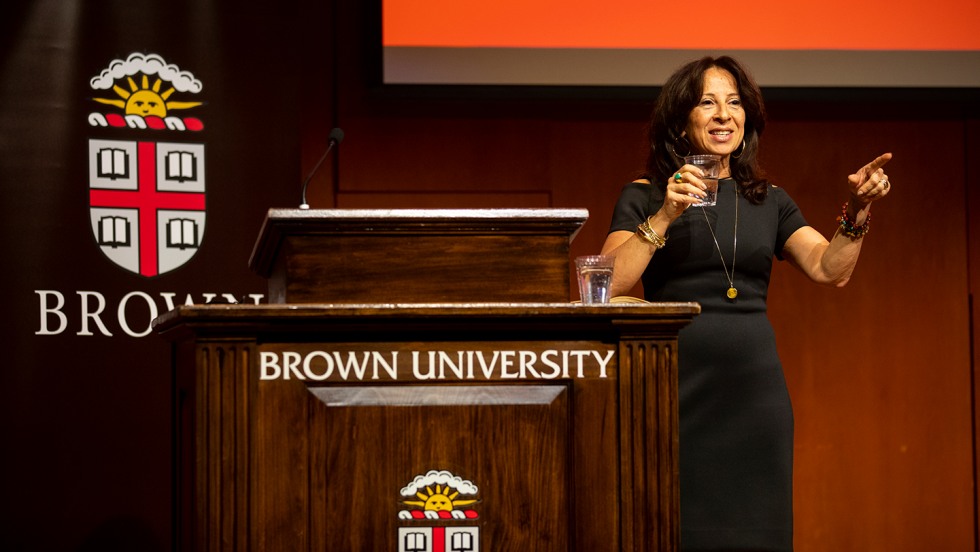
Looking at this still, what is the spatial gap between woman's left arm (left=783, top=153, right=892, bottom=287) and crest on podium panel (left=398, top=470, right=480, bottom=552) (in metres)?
0.96

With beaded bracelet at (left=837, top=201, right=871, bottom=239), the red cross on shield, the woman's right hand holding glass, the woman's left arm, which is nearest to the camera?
the woman's right hand holding glass

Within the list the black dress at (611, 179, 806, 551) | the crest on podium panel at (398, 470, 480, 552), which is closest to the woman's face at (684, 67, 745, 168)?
the black dress at (611, 179, 806, 551)

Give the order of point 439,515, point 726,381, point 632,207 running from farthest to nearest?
point 632,207, point 726,381, point 439,515

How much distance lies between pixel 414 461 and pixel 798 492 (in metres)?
2.65

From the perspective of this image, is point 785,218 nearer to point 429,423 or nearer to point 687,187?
point 687,187

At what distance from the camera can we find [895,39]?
3820 mm

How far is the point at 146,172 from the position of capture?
3.28 meters

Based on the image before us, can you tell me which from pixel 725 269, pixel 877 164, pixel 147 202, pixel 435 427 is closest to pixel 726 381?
pixel 725 269

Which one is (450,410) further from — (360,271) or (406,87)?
(406,87)

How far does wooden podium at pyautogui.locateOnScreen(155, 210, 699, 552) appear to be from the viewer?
157cm

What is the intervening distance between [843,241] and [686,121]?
395 mm

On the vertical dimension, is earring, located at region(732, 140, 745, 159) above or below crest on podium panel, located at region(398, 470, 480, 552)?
above

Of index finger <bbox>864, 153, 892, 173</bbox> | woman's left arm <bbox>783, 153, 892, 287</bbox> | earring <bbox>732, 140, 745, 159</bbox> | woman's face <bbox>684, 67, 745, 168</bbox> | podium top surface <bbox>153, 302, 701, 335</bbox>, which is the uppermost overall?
woman's face <bbox>684, 67, 745, 168</bbox>

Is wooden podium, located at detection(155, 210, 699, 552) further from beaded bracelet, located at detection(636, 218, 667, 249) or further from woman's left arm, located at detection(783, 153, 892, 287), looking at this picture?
woman's left arm, located at detection(783, 153, 892, 287)
